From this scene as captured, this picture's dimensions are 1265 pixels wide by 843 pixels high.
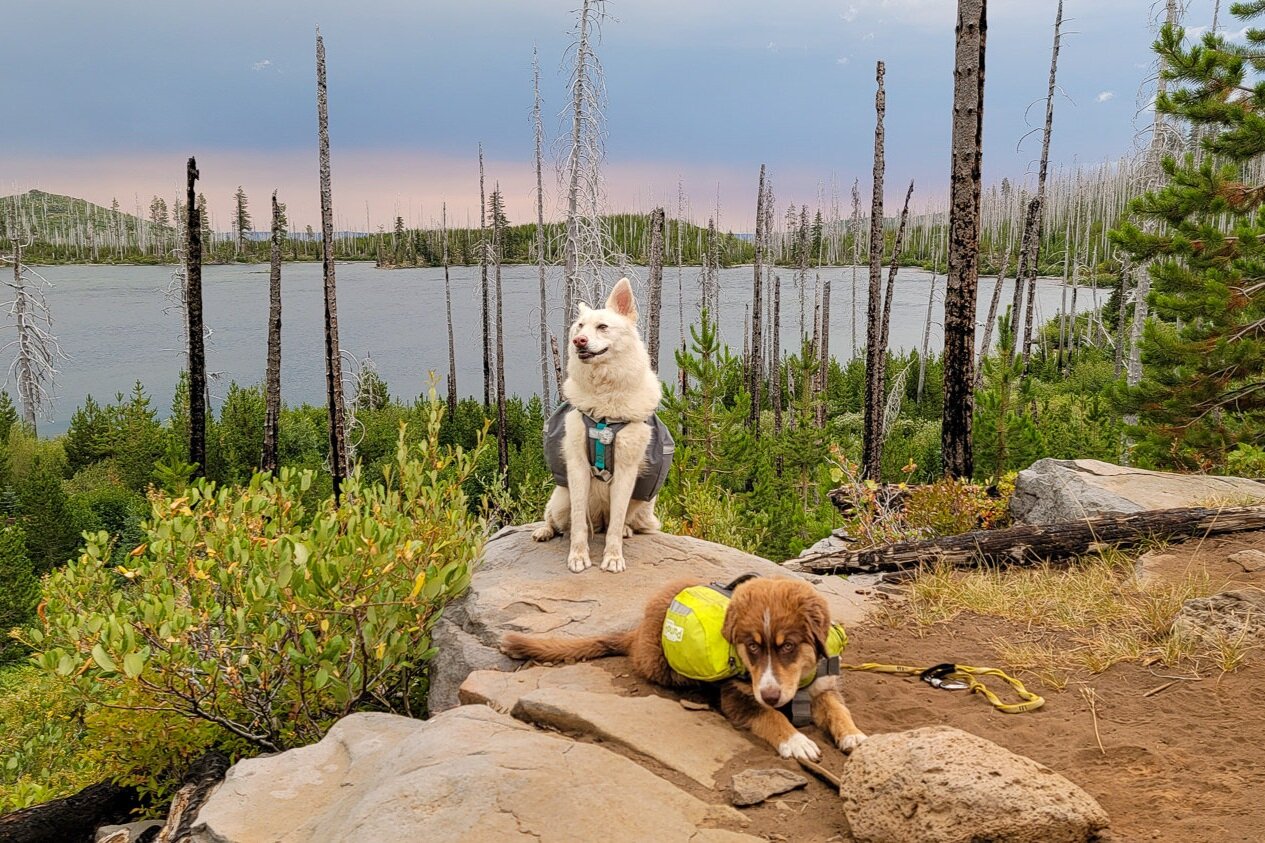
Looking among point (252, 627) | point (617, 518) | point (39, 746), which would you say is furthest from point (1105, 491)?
point (39, 746)

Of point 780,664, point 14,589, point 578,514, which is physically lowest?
point 14,589

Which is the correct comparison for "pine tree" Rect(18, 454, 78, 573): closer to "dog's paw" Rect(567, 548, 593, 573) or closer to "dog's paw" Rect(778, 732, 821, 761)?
"dog's paw" Rect(567, 548, 593, 573)

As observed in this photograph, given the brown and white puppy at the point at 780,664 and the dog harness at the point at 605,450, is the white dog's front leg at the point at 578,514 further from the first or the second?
the brown and white puppy at the point at 780,664

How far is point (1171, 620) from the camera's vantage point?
4.44m

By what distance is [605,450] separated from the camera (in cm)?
514

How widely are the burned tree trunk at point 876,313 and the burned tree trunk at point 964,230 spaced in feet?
21.5

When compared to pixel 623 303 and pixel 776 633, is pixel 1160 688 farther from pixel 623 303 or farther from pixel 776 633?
pixel 623 303

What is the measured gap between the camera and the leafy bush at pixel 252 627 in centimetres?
435

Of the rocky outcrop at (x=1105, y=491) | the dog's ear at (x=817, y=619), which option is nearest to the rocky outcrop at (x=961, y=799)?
the dog's ear at (x=817, y=619)

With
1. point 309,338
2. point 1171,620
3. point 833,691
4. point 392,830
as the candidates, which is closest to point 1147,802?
point 833,691

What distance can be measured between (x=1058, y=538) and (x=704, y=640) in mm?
4321

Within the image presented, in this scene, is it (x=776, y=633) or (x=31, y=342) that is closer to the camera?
(x=776, y=633)

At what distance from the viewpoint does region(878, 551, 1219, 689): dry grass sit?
4.12 m

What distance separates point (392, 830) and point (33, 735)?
10.7 m
